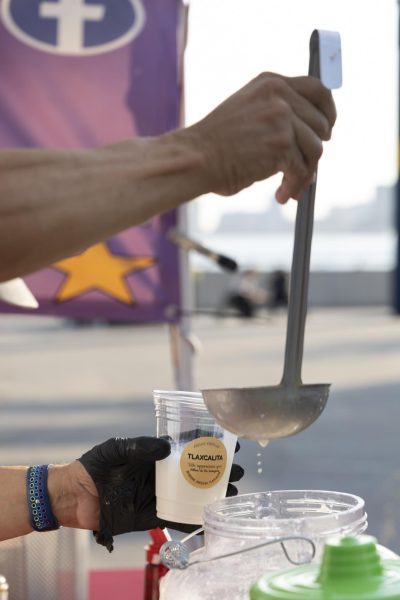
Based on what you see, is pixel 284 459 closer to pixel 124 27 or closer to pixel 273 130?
pixel 124 27

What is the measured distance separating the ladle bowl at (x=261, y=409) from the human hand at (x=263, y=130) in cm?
26

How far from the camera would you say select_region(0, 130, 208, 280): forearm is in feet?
3.62

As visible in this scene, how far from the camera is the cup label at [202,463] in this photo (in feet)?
5.51

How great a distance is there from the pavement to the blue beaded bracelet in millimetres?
516

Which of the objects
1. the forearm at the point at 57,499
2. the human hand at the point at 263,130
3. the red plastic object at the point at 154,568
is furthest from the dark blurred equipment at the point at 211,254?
the human hand at the point at 263,130

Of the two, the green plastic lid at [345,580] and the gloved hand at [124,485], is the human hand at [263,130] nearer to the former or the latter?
the green plastic lid at [345,580]

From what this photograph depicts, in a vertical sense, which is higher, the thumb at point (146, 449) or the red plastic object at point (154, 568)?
the thumb at point (146, 449)

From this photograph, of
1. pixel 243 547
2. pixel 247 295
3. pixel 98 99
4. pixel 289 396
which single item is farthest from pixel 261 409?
pixel 247 295

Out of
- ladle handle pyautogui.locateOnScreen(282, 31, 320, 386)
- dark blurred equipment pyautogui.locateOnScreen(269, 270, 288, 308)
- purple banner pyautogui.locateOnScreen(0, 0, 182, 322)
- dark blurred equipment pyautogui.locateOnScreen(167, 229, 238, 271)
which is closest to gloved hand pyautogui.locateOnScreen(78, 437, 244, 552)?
ladle handle pyautogui.locateOnScreen(282, 31, 320, 386)

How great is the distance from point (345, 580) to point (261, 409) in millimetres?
327

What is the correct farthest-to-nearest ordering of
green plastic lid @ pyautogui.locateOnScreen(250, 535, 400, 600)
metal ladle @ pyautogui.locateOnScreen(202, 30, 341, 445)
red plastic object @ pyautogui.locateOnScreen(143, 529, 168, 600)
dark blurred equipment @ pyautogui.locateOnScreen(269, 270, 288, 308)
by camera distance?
dark blurred equipment @ pyautogui.locateOnScreen(269, 270, 288, 308) < red plastic object @ pyautogui.locateOnScreen(143, 529, 168, 600) < metal ladle @ pyautogui.locateOnScreen(202, 30, 341, 445) < green plastic lid @ pyautogui.locateOnScreen(250, 535, 400, 600)

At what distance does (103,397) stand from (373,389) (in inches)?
116

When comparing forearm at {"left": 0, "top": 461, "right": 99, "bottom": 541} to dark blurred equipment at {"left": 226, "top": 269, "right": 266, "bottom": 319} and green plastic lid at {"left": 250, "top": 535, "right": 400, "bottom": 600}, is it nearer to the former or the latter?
green plastic lid at {"left": 250, "top": 535, "right": 400, "bottom": 600}

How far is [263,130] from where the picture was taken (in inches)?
46.5
